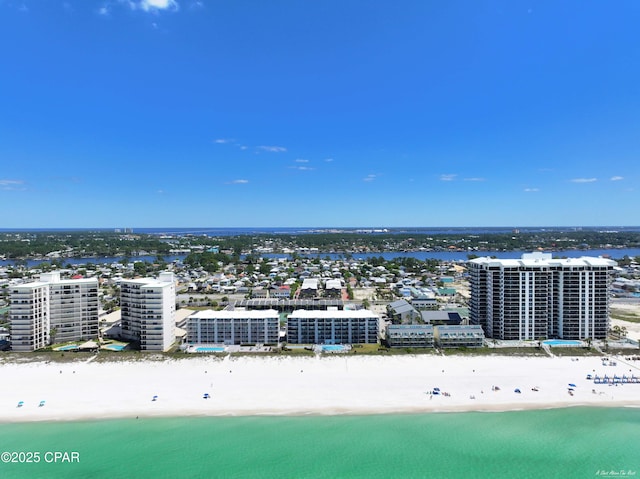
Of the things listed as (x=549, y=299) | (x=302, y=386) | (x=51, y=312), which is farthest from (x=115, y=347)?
(x=549, y=299)

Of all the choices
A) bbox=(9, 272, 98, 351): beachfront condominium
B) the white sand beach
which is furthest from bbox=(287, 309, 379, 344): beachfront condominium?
bbox=(9, 272, 98, 351): beachfront condominium

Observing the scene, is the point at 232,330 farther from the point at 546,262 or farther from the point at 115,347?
the point at 546,262

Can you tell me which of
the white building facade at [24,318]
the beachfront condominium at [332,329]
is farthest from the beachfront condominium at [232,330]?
the white building facade at [24,318]

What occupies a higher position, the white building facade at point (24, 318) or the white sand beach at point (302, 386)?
the white building facade at point (24, 318)

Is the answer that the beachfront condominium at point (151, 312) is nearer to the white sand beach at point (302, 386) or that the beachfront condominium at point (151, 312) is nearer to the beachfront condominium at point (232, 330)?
the beachfront condominium at point (232, 330)

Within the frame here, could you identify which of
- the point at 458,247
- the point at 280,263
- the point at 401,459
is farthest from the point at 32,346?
the point at 458,247
